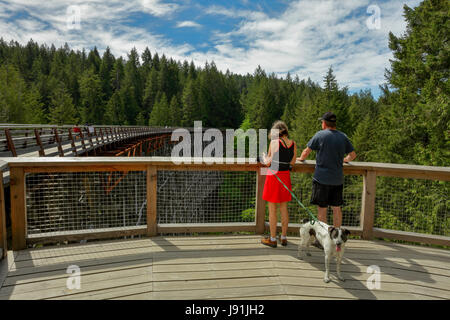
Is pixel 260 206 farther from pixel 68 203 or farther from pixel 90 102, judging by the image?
pixel 90 102

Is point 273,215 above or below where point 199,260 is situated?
above

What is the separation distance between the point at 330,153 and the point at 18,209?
3.99 meters

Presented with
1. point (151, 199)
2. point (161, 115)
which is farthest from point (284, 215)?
point (161, 115)

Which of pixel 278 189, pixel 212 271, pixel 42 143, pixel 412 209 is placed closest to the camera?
pixel 212 271

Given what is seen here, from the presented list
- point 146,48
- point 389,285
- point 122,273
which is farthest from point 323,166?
point 146,48

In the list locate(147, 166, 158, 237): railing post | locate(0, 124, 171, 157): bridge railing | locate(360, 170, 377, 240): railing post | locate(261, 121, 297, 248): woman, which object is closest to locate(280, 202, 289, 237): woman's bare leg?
locate(261, 121, 297, 248): woman

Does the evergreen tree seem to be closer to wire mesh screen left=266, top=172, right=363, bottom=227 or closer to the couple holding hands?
wire mesh screen left=266, top=172, right=363, bottom=227

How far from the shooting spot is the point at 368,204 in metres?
4.02

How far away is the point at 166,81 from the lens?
89625 millimetres

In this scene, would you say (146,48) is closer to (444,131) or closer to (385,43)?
(385,43)

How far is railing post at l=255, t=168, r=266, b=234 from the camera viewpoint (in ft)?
13.3

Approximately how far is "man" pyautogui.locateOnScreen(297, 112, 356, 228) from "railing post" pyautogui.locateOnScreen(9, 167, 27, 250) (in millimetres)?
3660

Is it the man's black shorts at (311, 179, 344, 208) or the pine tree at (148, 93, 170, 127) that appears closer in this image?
the man's black shorts at (311, 179, 344, 208)

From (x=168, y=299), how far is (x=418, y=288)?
8.16ft
